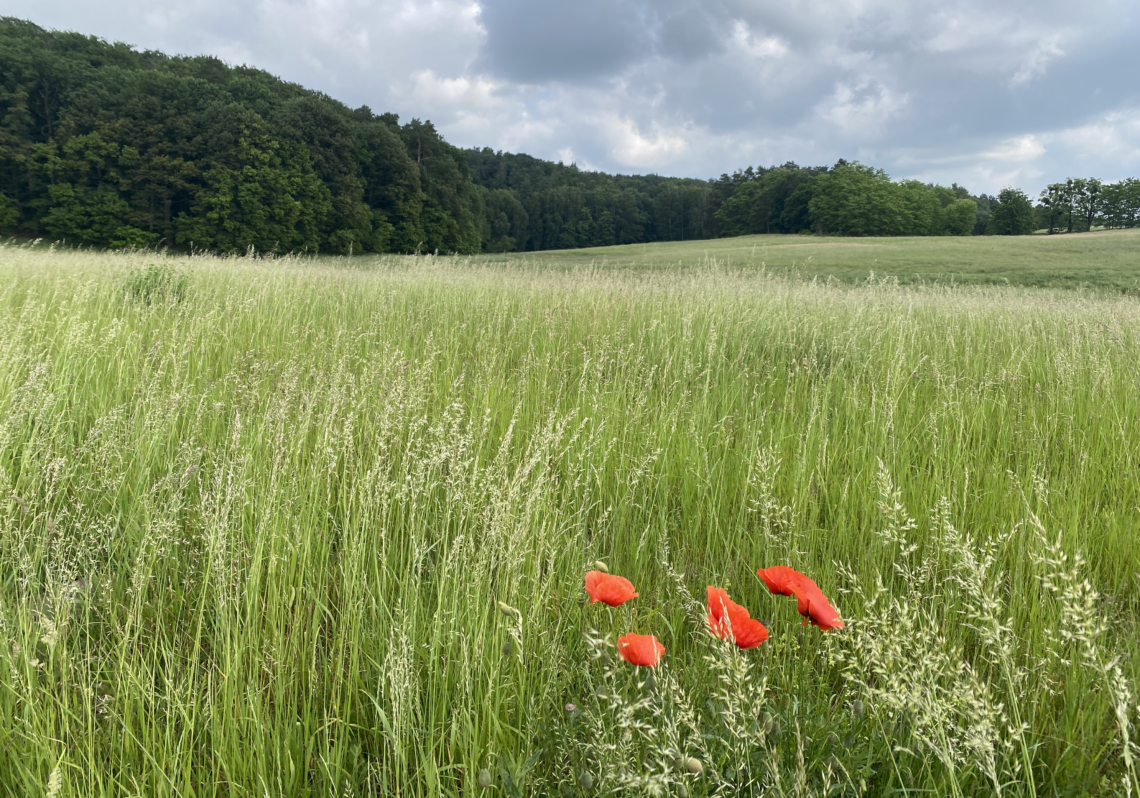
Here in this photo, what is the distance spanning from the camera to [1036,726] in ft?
3.95

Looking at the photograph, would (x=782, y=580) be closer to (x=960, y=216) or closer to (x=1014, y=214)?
(x=1014, y=214)

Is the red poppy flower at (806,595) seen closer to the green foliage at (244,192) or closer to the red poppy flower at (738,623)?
the red poppy flower at (738,623)

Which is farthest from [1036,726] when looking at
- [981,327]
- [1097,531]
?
[981,327]

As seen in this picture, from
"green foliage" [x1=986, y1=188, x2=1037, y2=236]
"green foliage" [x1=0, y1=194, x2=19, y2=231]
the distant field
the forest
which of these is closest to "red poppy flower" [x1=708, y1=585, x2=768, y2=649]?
the distant field

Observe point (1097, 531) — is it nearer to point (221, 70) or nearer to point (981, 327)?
point (981, 327)

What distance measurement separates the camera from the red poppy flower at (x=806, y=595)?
3.22 feet

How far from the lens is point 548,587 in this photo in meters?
1.52

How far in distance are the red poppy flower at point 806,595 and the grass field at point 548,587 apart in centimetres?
6

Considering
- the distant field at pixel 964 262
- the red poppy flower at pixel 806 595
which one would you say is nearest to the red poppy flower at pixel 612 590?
the red poppy flower at pixel 806 595

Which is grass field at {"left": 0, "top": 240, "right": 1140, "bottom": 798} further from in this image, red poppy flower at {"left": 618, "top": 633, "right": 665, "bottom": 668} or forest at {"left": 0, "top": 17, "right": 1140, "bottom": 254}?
forest at {"left": 0, "top": 17, "right": 1140, "bottom": 254}

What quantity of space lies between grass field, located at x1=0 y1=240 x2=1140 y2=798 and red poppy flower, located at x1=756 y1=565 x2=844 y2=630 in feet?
0.21

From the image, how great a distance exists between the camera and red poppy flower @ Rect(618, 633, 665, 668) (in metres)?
0.90

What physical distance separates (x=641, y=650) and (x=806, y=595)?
0.32 metres

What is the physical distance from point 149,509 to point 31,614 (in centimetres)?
33
